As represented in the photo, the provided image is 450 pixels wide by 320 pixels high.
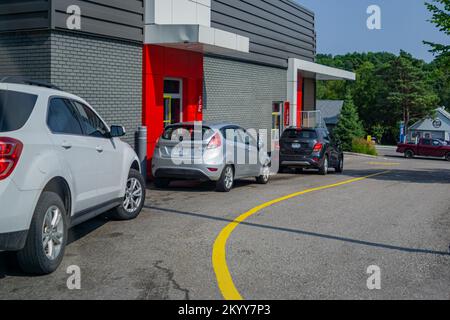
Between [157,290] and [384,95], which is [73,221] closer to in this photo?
[157,290]

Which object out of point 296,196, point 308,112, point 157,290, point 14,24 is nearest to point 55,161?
point 157,290

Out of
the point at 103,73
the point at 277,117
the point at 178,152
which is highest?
the point at 103,73

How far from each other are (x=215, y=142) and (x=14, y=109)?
7245 mm

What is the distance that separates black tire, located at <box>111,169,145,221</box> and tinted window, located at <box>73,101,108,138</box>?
3.39 ft

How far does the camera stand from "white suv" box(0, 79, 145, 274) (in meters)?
5.74

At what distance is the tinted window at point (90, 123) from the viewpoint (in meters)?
7.89

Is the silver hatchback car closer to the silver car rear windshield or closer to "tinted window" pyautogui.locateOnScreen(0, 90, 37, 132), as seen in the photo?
the silver car rear windshield

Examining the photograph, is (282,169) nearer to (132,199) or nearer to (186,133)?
(186,133)

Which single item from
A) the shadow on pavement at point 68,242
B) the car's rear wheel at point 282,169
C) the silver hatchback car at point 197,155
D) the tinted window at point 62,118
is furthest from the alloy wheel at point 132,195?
the car's rear wheel at point 282,169

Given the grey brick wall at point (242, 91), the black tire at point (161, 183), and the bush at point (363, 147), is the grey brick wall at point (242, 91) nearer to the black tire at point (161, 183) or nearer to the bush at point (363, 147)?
the black tire at point (161, 183)

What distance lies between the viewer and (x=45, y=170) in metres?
6.20

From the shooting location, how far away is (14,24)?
13469 mm

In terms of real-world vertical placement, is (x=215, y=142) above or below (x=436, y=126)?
below

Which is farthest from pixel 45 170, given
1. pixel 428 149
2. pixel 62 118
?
pixel 428 149
